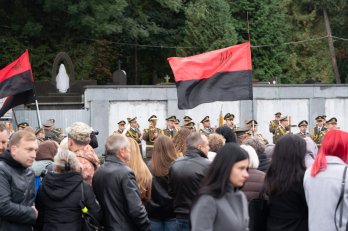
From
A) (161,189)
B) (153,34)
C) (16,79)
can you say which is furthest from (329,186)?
(153,34)

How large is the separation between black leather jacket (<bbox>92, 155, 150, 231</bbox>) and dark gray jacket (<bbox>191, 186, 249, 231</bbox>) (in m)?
1.97

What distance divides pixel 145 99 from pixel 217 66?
1658cm

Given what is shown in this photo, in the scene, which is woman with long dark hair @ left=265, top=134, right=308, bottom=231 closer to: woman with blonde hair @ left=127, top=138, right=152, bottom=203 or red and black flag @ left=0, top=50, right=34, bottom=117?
woman with blonde hair @ left=127, top=138, right=152, bottom=203

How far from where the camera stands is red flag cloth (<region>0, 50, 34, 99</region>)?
16473 mm

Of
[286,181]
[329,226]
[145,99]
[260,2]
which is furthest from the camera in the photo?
[260,2]

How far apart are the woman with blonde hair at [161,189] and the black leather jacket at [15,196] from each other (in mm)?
1710

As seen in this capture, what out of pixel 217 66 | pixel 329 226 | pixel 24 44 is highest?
pixel 24 44

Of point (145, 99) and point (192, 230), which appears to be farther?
point (145, 99)

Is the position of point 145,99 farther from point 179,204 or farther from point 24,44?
point 179,204

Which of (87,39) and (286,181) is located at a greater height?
(87,39)

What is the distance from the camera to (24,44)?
151 feet

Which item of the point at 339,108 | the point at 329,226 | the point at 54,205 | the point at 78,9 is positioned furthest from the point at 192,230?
the point at 78,9

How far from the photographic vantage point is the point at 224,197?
21.7 ft

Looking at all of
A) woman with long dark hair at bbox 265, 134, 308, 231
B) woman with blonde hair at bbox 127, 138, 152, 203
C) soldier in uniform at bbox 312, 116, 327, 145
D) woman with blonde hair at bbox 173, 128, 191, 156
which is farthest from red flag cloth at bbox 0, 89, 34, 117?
soldier in uniform at bbox 312, 116, 327, 145
